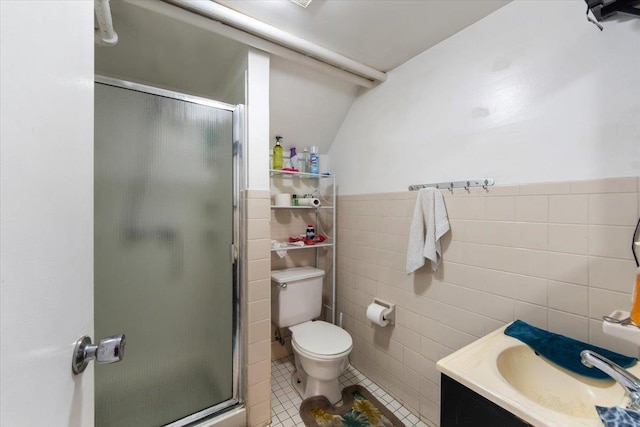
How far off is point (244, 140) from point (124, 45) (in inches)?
36.6

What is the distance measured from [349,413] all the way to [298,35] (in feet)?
7.53

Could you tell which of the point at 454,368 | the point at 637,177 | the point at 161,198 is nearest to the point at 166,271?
the point at 161,198

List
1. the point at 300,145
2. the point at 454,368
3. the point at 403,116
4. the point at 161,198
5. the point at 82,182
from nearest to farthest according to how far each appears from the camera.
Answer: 1. the point at 82,182
2. the point at 454,368
3. the point at 161,198
4. the point at 403,116
5. the point at 300,145

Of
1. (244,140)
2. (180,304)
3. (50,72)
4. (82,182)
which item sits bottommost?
(180,304)

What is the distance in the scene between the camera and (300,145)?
2.18m

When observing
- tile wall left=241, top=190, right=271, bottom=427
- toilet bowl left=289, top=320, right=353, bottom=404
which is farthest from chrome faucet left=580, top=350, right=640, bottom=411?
tile wall left=241, top=190, right=271, bottom=427

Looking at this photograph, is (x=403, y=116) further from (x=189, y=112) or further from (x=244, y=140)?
(x=189, y=112)

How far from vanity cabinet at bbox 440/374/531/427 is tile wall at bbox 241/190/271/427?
3.28 feet

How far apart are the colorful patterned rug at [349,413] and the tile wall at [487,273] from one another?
167 millimetres

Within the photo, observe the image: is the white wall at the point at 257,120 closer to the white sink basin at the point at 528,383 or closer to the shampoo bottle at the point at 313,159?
the shampoo bottle at the point at 313,159

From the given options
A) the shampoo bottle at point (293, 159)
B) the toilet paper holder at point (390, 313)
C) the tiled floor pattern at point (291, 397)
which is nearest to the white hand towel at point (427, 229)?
the toilet paper holder at point (390, 313)

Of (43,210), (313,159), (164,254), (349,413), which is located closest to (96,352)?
(43,210)

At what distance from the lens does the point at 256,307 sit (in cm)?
146

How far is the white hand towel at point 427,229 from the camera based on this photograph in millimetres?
1376
